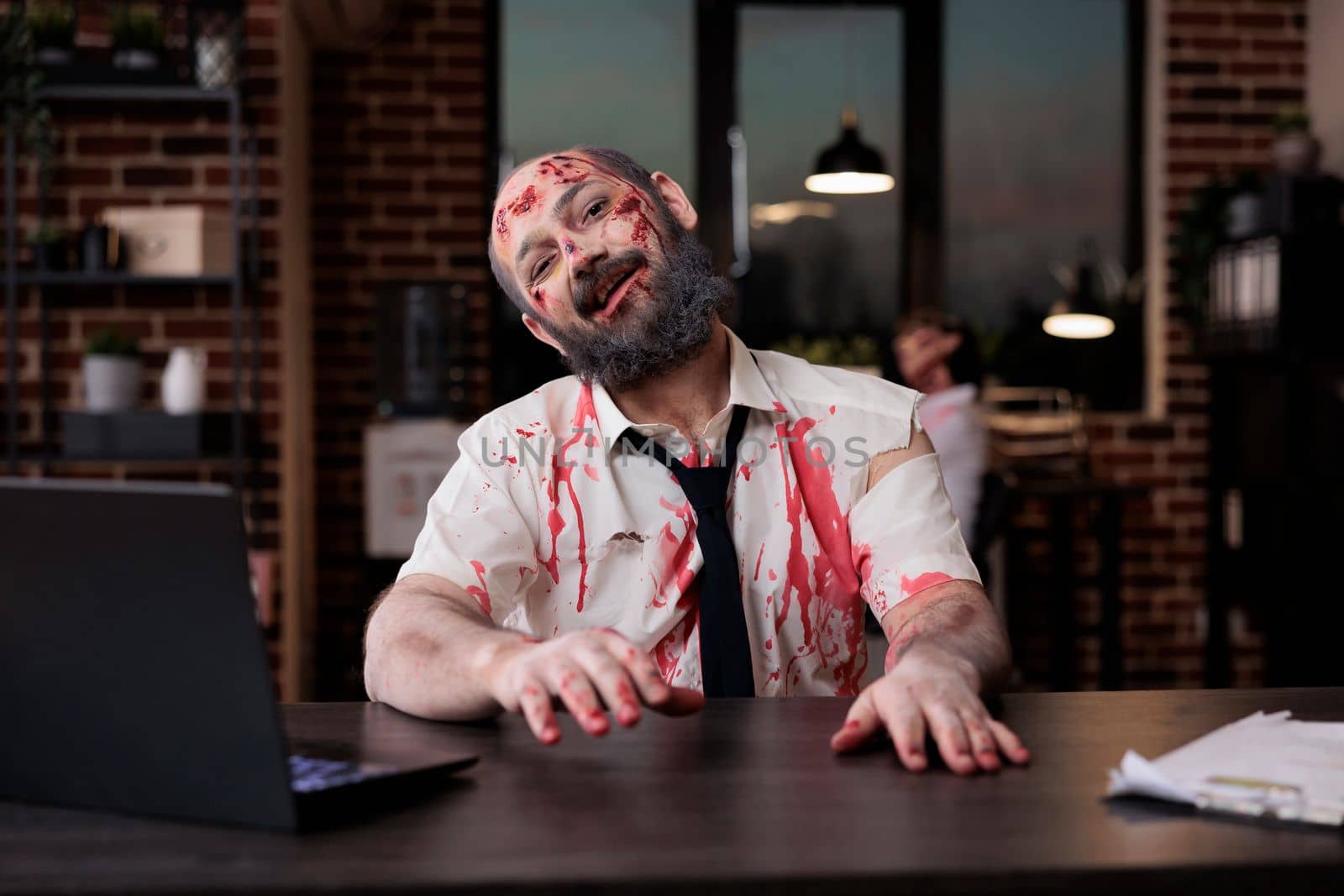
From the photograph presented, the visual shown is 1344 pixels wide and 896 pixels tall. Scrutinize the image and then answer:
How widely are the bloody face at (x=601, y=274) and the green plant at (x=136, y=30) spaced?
2613 mm

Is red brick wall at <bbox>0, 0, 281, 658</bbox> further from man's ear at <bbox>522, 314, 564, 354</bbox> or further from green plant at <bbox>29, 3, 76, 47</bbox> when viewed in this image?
man's ear at <bbox>522, 314, 564, 354</bbox>

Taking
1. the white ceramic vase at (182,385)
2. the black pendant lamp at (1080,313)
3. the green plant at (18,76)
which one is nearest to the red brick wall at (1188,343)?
the black pendant lamp at (1080,313)

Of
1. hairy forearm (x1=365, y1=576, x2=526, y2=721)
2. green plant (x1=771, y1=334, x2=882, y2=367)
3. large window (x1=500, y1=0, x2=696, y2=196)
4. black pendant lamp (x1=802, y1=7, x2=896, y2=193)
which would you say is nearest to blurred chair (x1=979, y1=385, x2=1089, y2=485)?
green plant (x1=771, y1=334, x2=882, y2=367)

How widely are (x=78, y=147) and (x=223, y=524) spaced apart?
3594mm

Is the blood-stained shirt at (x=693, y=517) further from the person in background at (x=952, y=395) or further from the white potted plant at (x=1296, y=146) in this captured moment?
the white potted plant at (x=1296, y=146)

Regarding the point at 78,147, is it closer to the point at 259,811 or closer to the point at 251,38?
the point at 251,38

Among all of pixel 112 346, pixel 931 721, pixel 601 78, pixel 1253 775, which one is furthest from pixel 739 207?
pixel 1253 775

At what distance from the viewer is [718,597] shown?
1.46 metres

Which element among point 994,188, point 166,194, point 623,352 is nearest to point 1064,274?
point 994,188

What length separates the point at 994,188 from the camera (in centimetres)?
554

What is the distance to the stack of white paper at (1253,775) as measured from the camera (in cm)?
80

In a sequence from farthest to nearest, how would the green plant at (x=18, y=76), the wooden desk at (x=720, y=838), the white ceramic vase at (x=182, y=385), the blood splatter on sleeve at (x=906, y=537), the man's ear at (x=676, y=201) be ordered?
the white ceramic vase at (x=182, y=385), the green plant at (x=18, y=76), the man's ear at (x=676, y=201), the blood splatter on sleeve at (x=906, y=537), the wooden desk at (x=720, y=838)

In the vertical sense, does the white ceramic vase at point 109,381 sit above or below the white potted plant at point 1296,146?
below

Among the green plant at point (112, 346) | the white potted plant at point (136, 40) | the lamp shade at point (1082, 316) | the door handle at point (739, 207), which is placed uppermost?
the white potted plant at point (136, 40)
